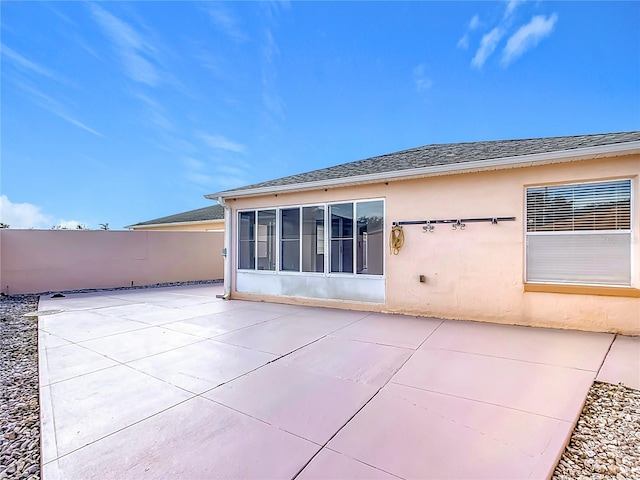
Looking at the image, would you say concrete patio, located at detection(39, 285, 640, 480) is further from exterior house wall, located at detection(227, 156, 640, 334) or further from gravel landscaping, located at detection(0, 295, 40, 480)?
exterior house wall, located at detection(227, 156, 640, 334)

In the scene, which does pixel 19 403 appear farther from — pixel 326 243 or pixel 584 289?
pixel 584 289

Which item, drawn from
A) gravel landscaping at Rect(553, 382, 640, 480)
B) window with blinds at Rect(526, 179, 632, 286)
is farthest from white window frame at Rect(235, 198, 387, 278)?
gravel landscaping at Rect(553, 382, 640, 480)

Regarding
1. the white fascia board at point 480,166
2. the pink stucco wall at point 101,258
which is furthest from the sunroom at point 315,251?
the pink stucco wall at point 101,258

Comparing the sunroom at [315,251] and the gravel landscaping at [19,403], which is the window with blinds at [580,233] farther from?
the gravel landscaping at [19,403]

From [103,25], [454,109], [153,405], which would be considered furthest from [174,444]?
[454,109]

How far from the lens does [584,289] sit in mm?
5008

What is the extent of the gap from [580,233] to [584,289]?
0.96m

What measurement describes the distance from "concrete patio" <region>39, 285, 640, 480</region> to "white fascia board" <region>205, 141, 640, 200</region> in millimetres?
2917

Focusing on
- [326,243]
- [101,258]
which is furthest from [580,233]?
[101,258]

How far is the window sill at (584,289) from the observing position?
4758mm

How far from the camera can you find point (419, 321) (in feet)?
19.5

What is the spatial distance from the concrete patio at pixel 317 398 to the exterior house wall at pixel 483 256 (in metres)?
0.42

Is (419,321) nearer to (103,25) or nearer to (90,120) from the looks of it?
(103,25)

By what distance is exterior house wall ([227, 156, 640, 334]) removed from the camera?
16.1 ft
